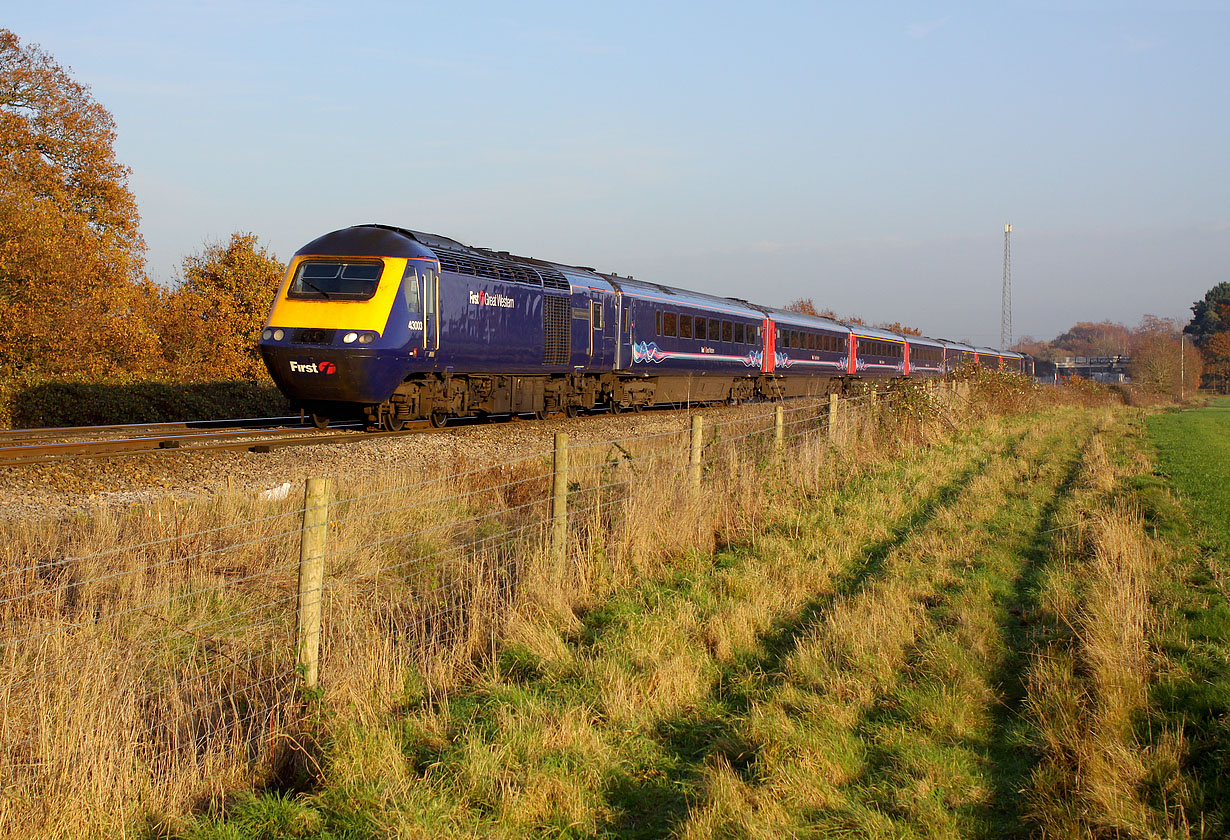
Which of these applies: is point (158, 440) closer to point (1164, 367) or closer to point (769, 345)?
point (769, 345)

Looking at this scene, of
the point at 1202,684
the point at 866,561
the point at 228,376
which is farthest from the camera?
the point at 228,376

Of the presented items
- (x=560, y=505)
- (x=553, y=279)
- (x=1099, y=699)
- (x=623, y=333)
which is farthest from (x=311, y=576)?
(x=623, y=333)

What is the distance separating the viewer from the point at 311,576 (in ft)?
17.6

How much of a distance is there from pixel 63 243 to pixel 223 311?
40.2 ft

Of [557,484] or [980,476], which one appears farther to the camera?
[980,476]

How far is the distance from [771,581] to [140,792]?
5027 mm

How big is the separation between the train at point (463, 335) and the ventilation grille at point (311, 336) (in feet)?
0.06

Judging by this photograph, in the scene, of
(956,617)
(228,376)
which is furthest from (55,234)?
(956,617)

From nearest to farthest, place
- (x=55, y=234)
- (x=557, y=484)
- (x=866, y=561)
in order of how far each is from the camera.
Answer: (x=557, y=484) < (x=866, y=561) < (x=55, y=234)

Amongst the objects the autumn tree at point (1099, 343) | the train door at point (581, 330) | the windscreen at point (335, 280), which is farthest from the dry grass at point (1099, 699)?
the autumn tree at point (1099, 343)

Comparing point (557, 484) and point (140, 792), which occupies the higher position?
point (557, 484)

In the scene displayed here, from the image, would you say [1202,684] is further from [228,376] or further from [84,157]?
[84,157]

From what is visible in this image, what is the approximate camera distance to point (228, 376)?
32219 millimetres

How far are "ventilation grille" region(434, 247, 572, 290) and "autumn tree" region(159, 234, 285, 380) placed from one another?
18.1 m
